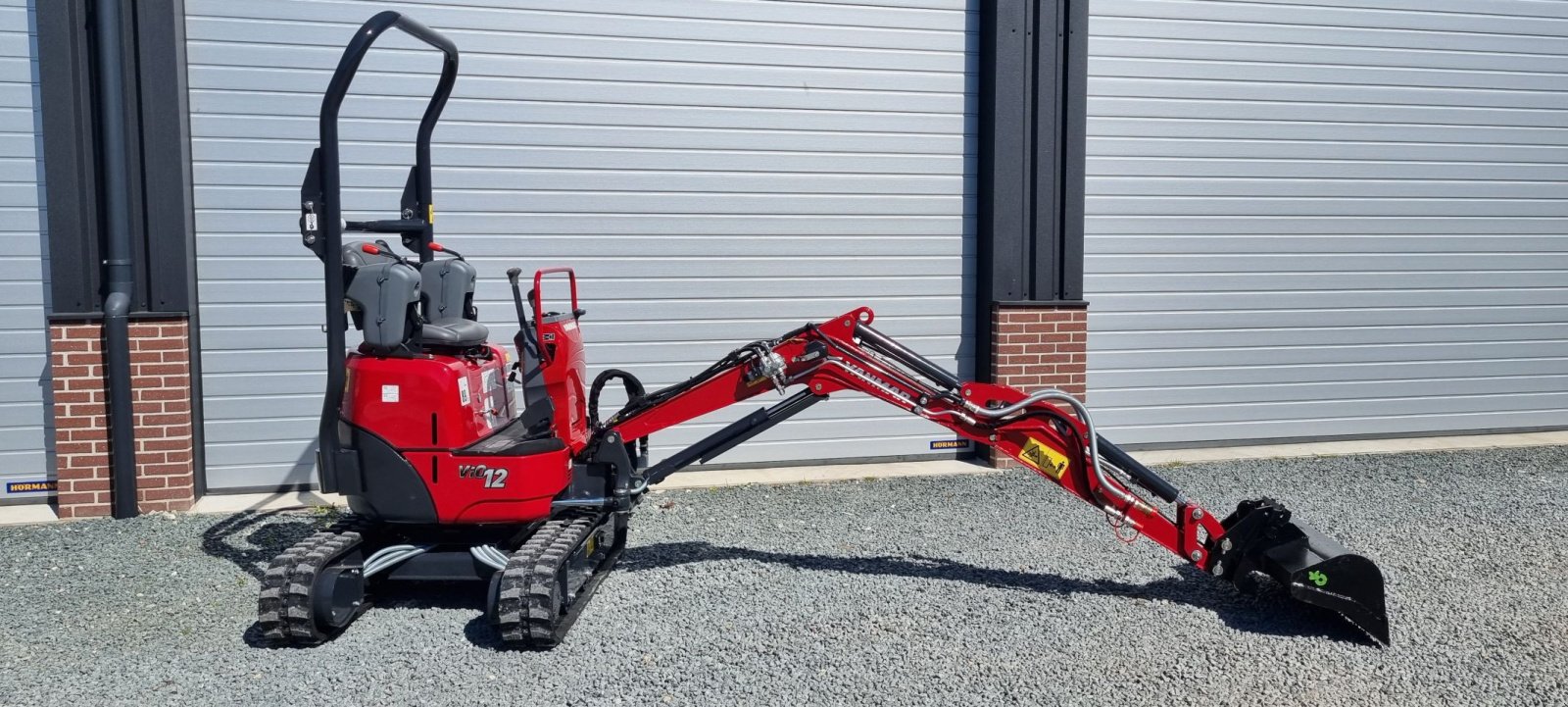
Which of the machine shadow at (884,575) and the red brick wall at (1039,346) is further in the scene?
the red brick wall at (1039,346)

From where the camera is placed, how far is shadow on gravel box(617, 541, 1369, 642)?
4.75 metres

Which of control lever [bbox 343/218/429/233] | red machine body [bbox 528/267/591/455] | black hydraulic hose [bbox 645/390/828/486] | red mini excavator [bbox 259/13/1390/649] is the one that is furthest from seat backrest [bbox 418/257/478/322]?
black hydraulic hose [bbox 645/390/828/486]

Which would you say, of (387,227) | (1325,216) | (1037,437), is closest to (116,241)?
(387,227)

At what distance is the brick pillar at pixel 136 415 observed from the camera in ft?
21.5

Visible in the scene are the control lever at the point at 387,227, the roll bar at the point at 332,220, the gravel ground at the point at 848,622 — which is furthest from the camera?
the control lever at the point at 387,227

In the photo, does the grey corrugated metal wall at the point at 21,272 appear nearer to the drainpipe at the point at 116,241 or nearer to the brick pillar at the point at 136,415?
the brick pillar at the point at 136,415

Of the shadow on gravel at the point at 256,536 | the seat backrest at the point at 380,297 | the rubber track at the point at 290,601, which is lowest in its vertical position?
the shadow on gravel at the point at 256,536

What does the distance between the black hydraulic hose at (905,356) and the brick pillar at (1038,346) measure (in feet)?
9.39

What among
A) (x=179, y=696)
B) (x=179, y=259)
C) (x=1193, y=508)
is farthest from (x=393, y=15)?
(x=1193, y=508)

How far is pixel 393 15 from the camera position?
4527 mm

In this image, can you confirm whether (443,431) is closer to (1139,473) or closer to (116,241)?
(1139,473)

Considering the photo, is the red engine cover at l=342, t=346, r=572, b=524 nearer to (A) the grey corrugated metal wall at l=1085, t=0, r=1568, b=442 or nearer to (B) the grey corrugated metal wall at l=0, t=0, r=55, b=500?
(B) the grey corrugated metal wall at l=0, t=0, r=55, b=500

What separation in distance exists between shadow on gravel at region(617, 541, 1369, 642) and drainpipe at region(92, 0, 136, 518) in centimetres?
304

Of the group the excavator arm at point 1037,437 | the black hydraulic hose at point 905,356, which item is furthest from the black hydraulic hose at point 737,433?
the black hydraulic hose at point 905,356
